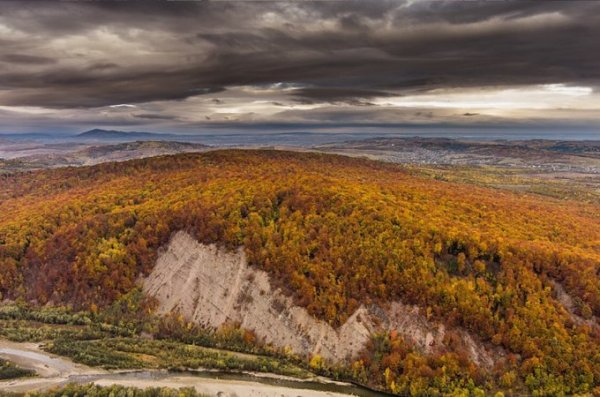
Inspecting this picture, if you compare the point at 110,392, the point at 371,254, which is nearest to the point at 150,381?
the point at 110,392

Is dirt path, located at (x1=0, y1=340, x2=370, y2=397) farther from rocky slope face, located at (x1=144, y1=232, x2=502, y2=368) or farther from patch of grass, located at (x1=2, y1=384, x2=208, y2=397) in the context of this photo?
rocky slope face, located at (x1=144, y1=232, x2=502, y2=368)

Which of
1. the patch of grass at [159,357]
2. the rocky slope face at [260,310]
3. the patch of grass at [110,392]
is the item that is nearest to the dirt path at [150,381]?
the patch of grass at [159,357]

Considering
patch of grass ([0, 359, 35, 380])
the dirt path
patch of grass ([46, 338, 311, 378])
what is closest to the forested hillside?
the dirt path

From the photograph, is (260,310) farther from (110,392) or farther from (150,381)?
(110,392)

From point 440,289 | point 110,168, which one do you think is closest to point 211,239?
point 440,289

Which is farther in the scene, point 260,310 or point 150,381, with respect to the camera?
point 260,310

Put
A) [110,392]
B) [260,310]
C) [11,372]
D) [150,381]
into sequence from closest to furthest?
[110,392] → [11,372] → [150,381] → [260,310]

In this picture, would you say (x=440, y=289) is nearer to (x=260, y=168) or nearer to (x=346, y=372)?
(x=346, y=372)
